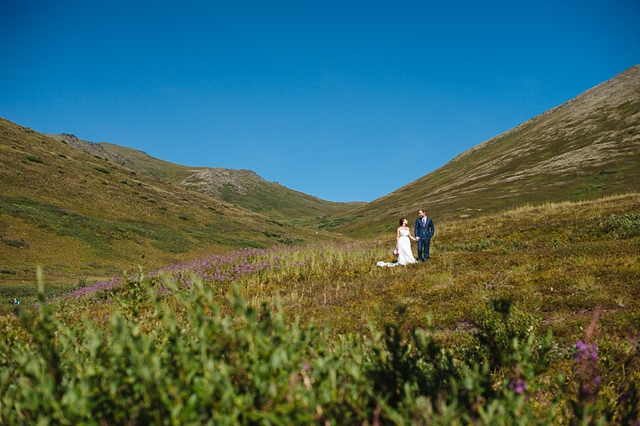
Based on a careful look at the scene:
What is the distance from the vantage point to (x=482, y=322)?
5.98 m

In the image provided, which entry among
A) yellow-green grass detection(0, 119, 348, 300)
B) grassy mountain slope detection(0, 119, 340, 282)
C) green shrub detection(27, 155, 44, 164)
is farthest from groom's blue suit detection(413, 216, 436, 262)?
green shrub detection(27, 155, 44, 164)

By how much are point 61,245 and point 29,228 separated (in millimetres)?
3815

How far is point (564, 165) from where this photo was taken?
268ft

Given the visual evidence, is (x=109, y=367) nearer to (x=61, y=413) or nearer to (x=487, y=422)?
(x=61, y=413)

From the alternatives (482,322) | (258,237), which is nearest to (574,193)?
(258,237)

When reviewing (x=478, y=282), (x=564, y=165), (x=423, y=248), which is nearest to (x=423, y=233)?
(x=423, y=248)

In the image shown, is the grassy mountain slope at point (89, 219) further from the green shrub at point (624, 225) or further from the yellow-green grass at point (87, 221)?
the green shrub at point (624, 225)

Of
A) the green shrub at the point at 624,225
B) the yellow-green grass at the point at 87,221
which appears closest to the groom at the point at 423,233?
the green shrub at the point at 624,225

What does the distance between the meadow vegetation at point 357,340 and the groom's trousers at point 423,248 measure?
167 centimetres

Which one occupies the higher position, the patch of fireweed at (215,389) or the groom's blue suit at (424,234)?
the groom's blue suit at (424,234)

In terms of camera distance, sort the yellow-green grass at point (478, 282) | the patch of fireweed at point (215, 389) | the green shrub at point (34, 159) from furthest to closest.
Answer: the green shrub at point (34, 159)
the yellow-green grass at point (478, 282)
the patch of fireweed at point (215, 389)

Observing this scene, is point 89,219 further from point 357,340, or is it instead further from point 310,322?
point 310,322

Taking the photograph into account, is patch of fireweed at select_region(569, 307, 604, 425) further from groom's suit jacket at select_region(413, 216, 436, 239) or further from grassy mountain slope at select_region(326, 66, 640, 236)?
grassy mountain slope at select_region(326, 66, 640, 236)

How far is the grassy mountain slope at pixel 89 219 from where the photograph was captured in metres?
30.2
